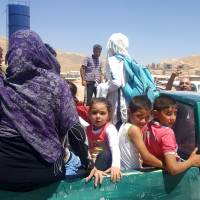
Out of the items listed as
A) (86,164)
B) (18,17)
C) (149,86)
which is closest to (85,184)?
(86,164)

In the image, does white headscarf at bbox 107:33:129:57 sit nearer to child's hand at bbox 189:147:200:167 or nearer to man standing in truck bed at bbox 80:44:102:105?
child's hand at bbox 189:147:200:167

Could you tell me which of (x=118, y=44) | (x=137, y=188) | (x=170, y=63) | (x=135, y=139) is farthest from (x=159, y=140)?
(x=170, y=63)

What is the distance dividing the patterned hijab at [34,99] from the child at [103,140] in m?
0.50

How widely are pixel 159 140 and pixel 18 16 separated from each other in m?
15.0

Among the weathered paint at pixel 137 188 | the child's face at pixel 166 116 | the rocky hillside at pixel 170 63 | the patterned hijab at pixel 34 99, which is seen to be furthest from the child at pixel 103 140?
the rocky hillside at pixel 170 63

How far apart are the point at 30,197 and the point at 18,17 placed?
50.5 feet

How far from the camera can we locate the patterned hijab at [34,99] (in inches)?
108

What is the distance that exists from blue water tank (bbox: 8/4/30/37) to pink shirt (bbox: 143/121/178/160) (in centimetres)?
1444

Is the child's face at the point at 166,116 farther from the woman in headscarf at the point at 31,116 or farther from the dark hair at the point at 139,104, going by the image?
the woman in headscarf at the point at 31,116

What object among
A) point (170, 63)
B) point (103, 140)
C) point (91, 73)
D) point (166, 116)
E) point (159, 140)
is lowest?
point (170, 63)

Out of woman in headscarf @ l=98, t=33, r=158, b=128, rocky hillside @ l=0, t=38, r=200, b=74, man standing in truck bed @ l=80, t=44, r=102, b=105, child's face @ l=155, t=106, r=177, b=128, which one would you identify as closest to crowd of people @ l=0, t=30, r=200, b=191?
Result: child's face @ l=155, t=106, r=177, b=128

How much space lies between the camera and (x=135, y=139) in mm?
3283

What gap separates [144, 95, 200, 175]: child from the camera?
3212 mm

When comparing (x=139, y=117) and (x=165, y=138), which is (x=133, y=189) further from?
(x=139, y=117)
